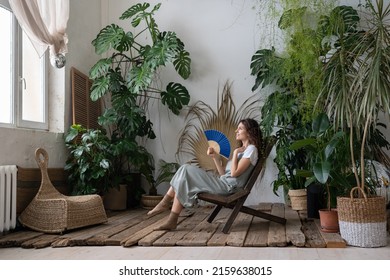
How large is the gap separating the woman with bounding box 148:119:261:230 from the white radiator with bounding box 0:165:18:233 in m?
1.16

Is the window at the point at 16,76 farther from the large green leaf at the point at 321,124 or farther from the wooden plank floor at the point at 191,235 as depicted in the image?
the large green leaf at the point at 321,124

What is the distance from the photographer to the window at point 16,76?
3949 mm

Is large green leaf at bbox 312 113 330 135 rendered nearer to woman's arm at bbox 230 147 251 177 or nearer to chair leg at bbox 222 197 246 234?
Result: woman's arm at bbox 230 147 251 177

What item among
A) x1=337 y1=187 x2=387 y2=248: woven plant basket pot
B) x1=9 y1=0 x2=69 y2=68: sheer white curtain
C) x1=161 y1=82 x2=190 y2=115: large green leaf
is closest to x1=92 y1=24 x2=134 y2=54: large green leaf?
x1=161 y1=82 x2=190 y2=115: large green leaf

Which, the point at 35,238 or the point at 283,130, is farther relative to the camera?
the point at 283,130

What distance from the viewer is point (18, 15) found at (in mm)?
3541

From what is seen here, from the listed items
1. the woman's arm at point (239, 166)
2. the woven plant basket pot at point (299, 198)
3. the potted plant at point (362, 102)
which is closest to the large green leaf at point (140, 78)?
the woman's arm at point (239, 166)

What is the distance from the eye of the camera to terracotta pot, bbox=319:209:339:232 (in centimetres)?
346

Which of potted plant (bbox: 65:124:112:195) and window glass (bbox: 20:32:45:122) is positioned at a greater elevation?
window glass (bbox: 20:32:45:122)

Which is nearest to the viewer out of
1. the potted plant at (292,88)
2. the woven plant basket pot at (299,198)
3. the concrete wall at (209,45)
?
the potted plant at (292,88)

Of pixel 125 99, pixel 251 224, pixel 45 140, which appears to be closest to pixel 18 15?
pixel 45 140

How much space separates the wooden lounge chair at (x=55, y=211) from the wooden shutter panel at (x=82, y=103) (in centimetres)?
106

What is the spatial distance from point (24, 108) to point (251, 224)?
8.05 feet

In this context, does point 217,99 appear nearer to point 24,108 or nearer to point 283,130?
point 283,130
